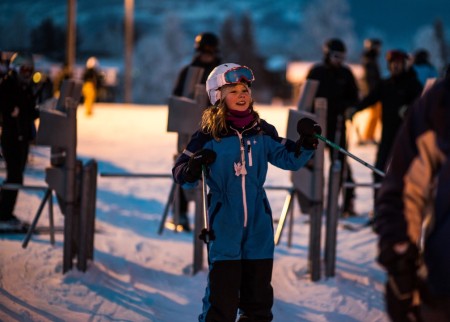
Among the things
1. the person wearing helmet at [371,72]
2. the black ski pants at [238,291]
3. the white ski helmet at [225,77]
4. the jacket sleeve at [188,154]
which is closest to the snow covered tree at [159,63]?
the person wearing helmet at [371,72]

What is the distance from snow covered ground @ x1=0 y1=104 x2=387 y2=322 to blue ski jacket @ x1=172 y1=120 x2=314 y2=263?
4.63ft

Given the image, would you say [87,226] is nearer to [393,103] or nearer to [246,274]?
[246,274]

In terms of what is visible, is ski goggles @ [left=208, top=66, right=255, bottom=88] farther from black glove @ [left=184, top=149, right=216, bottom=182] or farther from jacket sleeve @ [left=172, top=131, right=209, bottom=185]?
black glove @ [left=184, top=149, right=216, bottom=182]

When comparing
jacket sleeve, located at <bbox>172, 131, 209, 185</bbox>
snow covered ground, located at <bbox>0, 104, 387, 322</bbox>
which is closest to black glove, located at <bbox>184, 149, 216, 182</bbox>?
jacket sleeve, located at <bbox>172, 131, 209, 185</bbox>

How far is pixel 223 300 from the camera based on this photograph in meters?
4.17

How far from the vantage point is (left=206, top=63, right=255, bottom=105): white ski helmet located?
4309 mm

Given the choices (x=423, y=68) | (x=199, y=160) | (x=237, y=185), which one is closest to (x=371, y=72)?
(x=423, y=68)

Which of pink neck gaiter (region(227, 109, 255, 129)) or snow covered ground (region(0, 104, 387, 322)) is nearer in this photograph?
pink neck gaiter (region(227, 109, 255, 129))

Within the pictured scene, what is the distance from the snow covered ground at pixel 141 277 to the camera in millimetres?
5594

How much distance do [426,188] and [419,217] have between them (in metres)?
0.10

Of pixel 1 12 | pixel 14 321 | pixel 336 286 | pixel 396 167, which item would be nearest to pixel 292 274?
pixel 336 286

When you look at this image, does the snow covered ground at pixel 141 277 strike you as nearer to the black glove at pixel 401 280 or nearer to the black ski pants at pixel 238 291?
the black ski pants at pixel 238 291

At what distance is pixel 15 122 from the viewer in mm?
7559

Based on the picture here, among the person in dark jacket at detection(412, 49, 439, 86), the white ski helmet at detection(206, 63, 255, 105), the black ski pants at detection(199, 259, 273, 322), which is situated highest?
the person in dark jacket at detection(412, 49, 439, 86)
